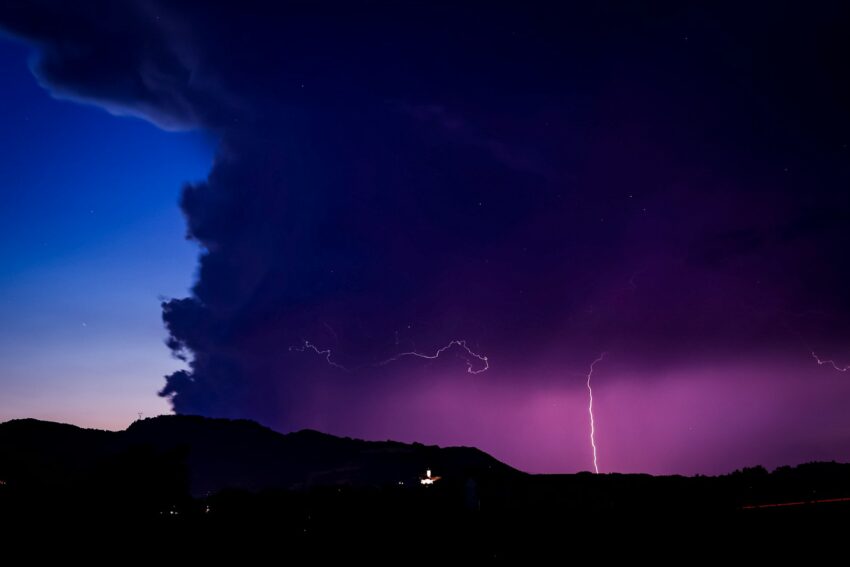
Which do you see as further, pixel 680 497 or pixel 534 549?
pixel 680 497

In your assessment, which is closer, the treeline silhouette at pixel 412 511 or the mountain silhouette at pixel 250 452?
the treeline silhouette at pixel 412 511

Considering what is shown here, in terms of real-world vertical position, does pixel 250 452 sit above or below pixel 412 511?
above

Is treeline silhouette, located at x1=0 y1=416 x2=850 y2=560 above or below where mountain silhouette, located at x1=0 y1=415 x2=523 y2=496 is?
below

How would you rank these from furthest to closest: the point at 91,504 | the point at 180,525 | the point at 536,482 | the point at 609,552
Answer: the point at 536,482 → the point at 91,504 → the point at 180,525 → the point at 609,552

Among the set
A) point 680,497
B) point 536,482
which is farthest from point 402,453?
point 680,497

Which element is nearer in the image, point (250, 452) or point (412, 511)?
point (412, 511)

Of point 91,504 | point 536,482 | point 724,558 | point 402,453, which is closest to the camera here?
point 724,558

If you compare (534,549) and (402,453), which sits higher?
(402,453)

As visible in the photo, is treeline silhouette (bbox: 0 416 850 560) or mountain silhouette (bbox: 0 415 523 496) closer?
treeline silhouette (bbox: 0 416 850 560)

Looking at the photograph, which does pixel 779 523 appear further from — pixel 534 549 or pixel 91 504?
pixel 91 504

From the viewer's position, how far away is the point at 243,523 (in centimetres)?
1059

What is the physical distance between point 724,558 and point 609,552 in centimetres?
153

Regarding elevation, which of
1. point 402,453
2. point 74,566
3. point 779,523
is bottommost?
point 74,566

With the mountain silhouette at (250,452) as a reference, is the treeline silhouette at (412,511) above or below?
below
